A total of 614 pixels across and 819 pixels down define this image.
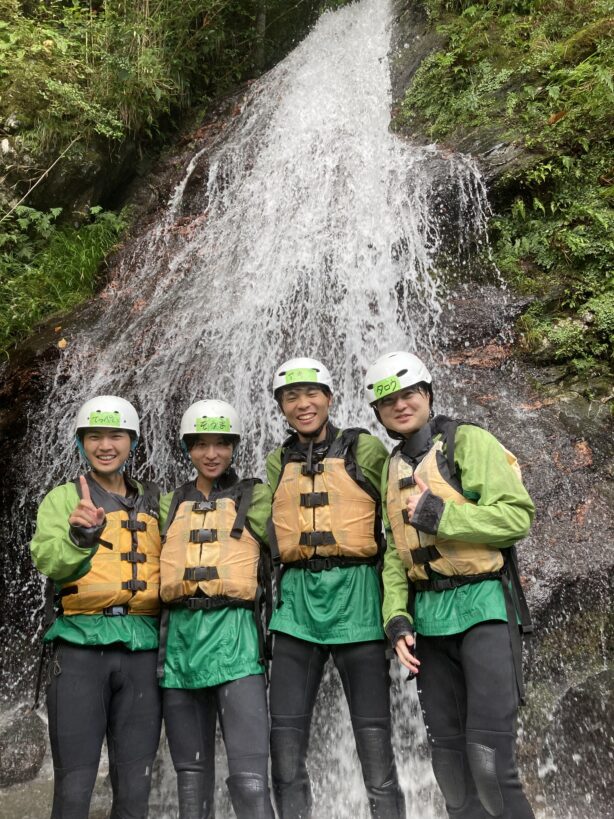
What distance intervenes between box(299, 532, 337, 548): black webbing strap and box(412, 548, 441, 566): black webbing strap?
48cm

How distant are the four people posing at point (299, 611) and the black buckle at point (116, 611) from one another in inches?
→ 0.4

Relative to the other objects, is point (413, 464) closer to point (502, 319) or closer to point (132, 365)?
point (502, 319)

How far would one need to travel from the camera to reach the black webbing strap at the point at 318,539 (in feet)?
12.3

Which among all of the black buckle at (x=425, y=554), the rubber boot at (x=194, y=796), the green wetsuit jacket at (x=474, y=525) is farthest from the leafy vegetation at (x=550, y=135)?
the rubber boot at (x=194, y=796)

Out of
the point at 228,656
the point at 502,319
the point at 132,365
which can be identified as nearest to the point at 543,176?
the point at 502,319

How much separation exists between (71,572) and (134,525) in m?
0.45

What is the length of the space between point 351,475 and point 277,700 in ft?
4.26

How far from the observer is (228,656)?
3.61m

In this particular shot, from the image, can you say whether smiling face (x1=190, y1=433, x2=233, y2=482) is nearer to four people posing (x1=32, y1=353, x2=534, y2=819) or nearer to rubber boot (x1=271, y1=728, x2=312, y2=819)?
four people posing (x1=32, y1=353, x2=534, y2=819)

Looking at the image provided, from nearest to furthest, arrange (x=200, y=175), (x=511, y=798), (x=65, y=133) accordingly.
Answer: (x=511, y=798) → (x=65, y=133) → (x=200, y=175)

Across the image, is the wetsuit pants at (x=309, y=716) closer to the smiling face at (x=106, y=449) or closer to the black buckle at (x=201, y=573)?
the black buckle at (x=201, y=573)

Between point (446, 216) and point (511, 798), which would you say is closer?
point (511, 798)

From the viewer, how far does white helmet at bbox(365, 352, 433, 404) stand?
380 centimetres

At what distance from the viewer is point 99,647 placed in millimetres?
3668
